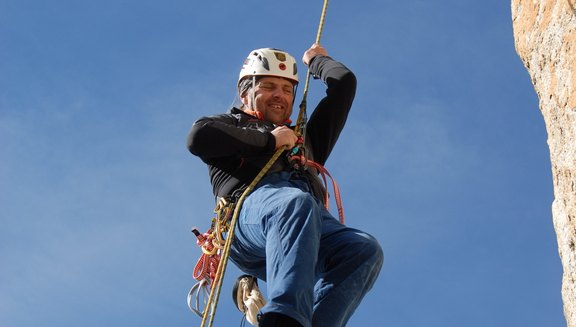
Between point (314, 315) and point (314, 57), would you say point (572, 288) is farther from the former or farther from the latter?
point (314, 57)

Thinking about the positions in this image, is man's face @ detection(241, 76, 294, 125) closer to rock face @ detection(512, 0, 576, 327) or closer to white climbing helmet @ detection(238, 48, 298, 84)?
white climbing helmet @ detection(238, 48, 298, 84)

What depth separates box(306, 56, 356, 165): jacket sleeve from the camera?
568cm

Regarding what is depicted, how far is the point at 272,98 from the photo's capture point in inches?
222

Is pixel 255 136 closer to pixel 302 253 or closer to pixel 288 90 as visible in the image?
pixel 288 90

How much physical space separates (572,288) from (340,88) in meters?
1.84

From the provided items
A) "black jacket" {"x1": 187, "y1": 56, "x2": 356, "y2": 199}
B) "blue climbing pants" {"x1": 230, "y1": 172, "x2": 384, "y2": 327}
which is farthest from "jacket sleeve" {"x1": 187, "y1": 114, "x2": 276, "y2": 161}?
"blue climbing pants" {"x1": 230, "y1": 172, "x2": 384, "y2": 327}

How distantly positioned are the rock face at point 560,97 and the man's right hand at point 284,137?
1157mm

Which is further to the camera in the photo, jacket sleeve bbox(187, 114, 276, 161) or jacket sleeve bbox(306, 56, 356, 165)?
jacket sleeve bbox(306, 56, 356, 165)

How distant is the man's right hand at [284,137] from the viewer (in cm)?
515

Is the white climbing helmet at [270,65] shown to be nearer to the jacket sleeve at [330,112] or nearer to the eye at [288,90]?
the eye at [288,90]

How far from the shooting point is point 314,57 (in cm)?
596

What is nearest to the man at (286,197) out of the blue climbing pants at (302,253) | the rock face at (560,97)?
the blue climbing pants at (302,253)

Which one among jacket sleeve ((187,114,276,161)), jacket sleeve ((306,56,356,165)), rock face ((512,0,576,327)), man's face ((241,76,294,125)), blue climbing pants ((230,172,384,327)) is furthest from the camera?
jacket sleeve ((306,56,356,165))

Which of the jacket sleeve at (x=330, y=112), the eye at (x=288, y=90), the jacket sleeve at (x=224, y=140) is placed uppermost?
the eye at (x=288, y=90)
